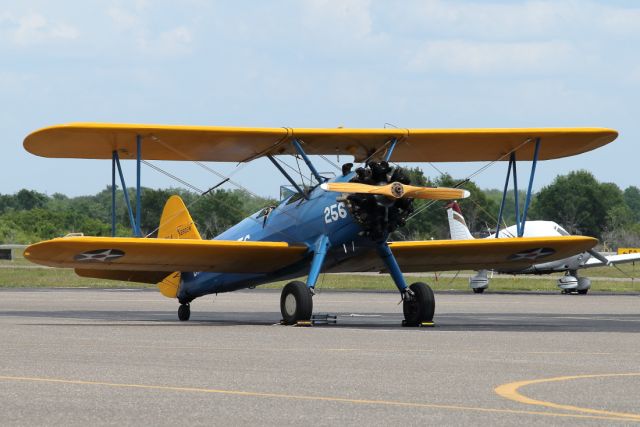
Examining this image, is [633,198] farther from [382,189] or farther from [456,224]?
[382,189]

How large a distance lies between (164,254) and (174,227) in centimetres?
319

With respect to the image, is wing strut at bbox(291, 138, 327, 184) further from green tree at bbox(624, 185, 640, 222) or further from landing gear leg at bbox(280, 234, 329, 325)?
A: green tree at bbox(624, 185, 640, 222)

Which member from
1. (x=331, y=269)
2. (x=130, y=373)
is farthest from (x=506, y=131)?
(x=130, y=373)

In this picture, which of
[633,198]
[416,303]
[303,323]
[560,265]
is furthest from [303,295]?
[633,198]

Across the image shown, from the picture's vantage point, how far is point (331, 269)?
1972 cm

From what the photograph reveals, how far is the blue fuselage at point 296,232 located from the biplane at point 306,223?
0.07ft

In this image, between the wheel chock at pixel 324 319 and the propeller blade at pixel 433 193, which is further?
the wheel chock at pixel 324 319

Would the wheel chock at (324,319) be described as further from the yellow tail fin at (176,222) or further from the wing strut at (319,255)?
the yellow tail fin at (176,222)

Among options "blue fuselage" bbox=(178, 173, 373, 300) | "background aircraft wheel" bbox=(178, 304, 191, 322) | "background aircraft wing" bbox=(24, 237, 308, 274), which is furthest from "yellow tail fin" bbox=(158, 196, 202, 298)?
"background aircraft wing" bbox=(24, 237, 308, 274)

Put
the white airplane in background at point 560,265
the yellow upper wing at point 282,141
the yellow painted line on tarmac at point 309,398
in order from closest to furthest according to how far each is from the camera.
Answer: the yellow painted line on tarmac at point 309,398 < the yellow upper wing at point 282,141 < the white airplane in background at point 560,265

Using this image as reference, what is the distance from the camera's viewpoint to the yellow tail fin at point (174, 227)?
21531 mm

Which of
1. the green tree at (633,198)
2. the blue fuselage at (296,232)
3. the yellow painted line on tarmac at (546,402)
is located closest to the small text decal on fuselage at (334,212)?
the blue fuselage at (296,232)

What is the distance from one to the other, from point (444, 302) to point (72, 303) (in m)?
8.89

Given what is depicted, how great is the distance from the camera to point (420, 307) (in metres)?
18.3
